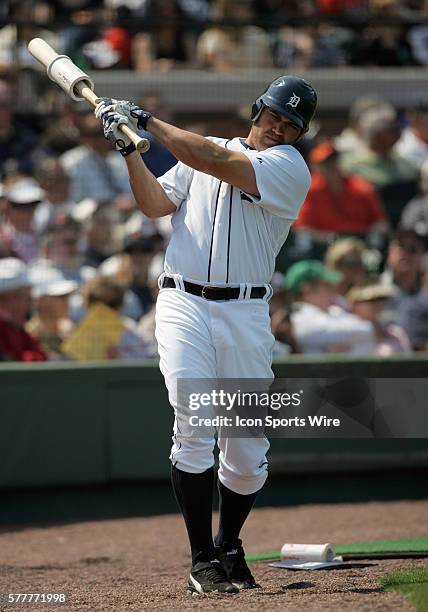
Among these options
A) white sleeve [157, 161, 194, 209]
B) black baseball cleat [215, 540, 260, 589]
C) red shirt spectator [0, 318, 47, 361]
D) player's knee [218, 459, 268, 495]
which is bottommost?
black baseball cleat [215, 540, 260, 589]

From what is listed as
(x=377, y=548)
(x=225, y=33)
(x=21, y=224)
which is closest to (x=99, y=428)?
(x=21, y=224)

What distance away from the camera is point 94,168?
29.3 ft

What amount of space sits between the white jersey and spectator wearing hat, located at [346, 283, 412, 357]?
11.2 feet

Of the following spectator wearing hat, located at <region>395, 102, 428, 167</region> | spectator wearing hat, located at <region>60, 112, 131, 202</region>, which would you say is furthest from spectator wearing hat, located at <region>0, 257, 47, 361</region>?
spectator wearing hat, located at <region>395, 102, 428, 167</region>

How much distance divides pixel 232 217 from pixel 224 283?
0.90 ft

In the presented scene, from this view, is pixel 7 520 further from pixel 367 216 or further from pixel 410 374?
pixel 367 216

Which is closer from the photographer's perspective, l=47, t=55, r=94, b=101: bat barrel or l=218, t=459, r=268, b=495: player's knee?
l=218, t=459, r=268, b=495: player's knee

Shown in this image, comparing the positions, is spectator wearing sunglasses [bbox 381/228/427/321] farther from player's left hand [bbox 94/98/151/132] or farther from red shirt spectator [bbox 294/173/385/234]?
player's left hand [bbox 94/98/151/132]

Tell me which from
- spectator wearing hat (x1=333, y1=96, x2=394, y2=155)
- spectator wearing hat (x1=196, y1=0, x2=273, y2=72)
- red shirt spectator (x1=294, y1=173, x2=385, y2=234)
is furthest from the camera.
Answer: spectator wearing hat (x1=196, y1=0, x2=273, y2=72)

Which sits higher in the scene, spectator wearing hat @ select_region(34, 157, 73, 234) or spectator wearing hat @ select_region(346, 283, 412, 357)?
spectator wearing hat @ select_region(34, 157, 73, 234)

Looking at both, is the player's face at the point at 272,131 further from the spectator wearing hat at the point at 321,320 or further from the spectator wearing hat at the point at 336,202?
the spectator wearing hat at the point at 336,202

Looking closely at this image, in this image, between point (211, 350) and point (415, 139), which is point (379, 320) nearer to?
point (415, 139)

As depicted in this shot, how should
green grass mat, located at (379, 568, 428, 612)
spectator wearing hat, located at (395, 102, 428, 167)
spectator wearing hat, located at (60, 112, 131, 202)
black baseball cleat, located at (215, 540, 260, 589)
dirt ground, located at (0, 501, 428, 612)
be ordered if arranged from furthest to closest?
spectator wearing hat, located at (395, 102, 428, 167), spectator wearing hat, located at (60, 112, 131, 202), black baseball cleat, located at (215, 540, 260, 589), dirt ground, located at (0, 501, 428, 612), green grass mat, located at (379, 568, 428, 612)

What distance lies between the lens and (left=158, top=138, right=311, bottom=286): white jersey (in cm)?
452
